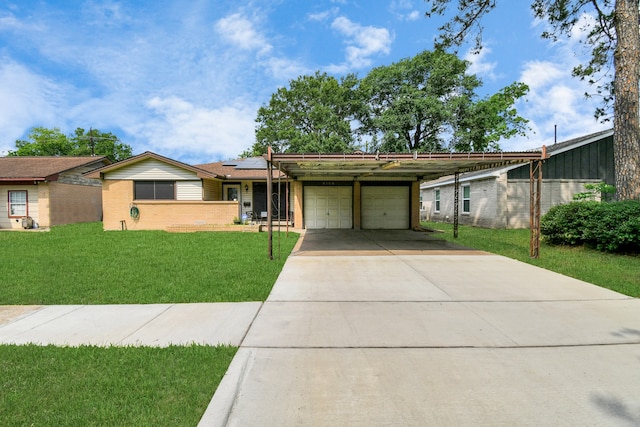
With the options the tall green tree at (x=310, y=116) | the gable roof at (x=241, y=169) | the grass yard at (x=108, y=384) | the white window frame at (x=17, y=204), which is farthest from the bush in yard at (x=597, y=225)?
the white window frame at (x=17, y=204)

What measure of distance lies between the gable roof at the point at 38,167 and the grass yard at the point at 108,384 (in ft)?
59.6

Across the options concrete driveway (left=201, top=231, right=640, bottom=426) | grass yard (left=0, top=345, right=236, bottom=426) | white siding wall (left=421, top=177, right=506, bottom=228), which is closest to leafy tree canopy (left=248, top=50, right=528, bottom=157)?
white siding wall (left=421, top=177, right=506, bottom=228)

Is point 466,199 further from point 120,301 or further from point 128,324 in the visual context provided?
point 128,324

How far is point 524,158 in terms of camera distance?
8898 millimetres

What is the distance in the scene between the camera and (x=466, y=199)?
66.1 ft

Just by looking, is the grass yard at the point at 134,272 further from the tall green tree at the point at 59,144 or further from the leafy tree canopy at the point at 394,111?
the tall green tree at the point at 59,144

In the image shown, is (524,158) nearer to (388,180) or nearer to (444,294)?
(444,294)

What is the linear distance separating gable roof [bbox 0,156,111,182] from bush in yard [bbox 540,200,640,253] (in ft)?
73.0

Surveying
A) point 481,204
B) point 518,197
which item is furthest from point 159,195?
point 518,197

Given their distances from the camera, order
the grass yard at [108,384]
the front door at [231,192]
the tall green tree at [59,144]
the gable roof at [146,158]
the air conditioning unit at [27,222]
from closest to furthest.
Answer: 1. the grass yard at [108,384]
2. the gable roof at [146,158]
3. the air conditioning unit at [27,222]
4. the front door at [231,192]
5. the tall green tree at [59,144]

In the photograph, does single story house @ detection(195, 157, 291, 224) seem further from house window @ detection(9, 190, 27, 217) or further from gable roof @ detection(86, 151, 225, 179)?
house window @ detection(9, 190, 27, 217)

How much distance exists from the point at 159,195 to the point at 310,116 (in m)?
18.1

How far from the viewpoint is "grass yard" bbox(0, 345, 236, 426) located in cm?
237

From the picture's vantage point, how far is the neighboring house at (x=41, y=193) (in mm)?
17547
